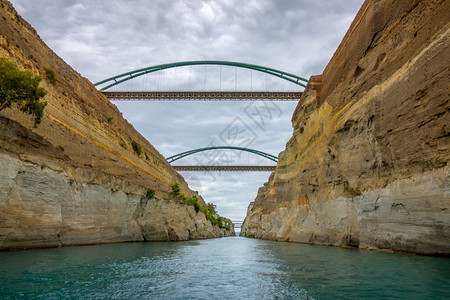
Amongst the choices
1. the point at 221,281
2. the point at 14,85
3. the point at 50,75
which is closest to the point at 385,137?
the point at 221,281

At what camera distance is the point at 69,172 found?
18281 millimetres

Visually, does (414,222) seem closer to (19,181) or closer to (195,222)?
(19,181)

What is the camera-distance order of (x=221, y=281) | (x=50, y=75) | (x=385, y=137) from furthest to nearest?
(x=50, y=75) → (x=385, y=137) → (x=221, y=281)

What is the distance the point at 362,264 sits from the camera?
452 inches

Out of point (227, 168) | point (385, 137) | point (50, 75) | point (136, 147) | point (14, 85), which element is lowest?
point (385, 137)

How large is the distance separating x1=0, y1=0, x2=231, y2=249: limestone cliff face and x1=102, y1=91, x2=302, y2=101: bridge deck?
23.0 metres

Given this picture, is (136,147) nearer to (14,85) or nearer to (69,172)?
(69,172)

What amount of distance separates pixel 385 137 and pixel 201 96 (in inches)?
1978

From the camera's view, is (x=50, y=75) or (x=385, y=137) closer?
(x=385, y=137)

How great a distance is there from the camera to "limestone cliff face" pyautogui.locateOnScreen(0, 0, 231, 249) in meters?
14.1

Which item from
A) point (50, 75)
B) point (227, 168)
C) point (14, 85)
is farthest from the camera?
point (227, 168)

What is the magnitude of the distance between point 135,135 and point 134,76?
32.7 m

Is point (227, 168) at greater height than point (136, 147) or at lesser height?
greater

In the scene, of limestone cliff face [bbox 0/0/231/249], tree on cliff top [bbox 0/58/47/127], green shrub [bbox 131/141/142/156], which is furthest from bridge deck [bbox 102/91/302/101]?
tree on cliff top [bbox 0/58/47/127]
